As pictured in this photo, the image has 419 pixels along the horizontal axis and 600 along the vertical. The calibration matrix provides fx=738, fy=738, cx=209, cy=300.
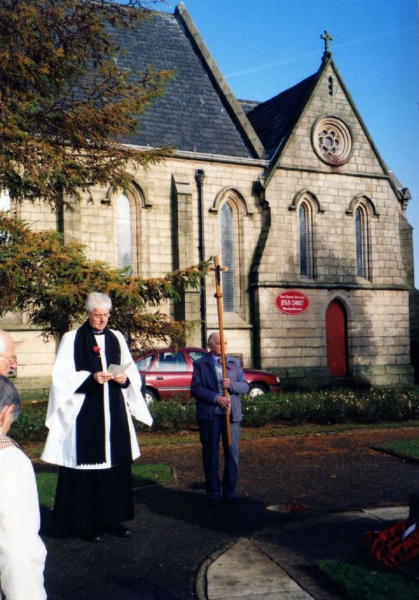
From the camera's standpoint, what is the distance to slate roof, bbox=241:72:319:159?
26.3 metres

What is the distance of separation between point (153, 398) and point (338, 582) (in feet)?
42.5

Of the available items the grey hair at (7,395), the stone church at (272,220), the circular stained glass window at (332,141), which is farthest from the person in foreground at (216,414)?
the circular stained glass window at (332,141)

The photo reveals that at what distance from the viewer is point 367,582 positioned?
524 cm

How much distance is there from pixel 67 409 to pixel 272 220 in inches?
750

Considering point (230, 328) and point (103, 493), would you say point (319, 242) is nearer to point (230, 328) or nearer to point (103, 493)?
point (230, 328)

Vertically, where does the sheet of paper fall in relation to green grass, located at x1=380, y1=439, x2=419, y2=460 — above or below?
above

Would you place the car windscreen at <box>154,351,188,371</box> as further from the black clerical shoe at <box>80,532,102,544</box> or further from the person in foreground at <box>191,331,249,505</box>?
the black clerical shoe at <box>80,532,102,544</box>

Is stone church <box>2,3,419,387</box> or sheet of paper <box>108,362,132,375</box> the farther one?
stone church <box>2,3,419,387</box>

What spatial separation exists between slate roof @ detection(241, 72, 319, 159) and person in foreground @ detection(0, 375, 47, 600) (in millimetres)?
24042

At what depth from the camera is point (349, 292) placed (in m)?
26.6

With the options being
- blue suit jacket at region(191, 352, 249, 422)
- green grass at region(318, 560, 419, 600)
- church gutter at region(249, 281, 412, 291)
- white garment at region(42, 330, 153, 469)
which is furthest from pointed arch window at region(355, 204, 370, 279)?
green grass at region(318, 560, 419, 600)

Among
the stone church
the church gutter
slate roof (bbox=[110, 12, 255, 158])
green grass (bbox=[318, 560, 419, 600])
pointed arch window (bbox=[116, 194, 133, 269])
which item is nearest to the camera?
green grass (bbox=[318, 560, 419, 600])

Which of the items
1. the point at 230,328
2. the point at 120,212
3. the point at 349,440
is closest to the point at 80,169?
the point at 349,440

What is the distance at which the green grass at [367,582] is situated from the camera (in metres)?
4.98
